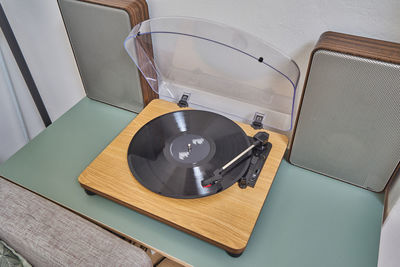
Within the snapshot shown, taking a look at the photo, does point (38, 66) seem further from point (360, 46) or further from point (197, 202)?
point (360, 46)

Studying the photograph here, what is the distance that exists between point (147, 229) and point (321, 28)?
2.55ft

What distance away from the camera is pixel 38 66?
5.21ft

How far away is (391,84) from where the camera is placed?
76 cm

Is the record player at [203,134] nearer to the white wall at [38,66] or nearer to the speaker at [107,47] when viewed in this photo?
the speaker at [107,47]

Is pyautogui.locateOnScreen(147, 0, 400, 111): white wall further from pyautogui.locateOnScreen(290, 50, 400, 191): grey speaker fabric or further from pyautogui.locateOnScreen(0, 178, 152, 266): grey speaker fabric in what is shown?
pyautogui.locateOnScreen(0, 178, 152, 266): grey speaker fabric

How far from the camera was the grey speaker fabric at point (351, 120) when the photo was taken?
2.55 ft

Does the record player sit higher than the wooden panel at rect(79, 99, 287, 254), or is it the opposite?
the record player

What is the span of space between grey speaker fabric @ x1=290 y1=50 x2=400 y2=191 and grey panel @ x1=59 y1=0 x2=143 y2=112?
0.65 meters

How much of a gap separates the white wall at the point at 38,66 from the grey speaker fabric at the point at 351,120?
3.67ft

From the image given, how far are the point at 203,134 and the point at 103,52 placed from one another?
50 cm

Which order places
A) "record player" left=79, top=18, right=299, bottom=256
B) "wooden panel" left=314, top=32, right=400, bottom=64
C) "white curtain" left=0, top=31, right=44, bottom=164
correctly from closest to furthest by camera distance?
"wooden panel" left=314, top=32, right=400, bottom=64, "record player" left=79, top=18, right=299, bottom=256, "white curtain" left=0, top=31, right=44, bottom=164

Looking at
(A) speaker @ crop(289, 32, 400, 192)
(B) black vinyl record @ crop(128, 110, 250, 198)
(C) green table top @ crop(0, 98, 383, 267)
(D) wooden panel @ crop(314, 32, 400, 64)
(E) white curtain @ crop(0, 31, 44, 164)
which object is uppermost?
(D) wooden panel @ crop(314, 32, 400, 64)

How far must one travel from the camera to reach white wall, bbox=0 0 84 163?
136 cm

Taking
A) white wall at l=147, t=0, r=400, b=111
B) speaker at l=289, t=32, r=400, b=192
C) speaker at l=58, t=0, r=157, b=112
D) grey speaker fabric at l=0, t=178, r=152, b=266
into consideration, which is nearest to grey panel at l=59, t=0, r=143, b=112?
speaker at l=58, t=0, r=157, b=112
